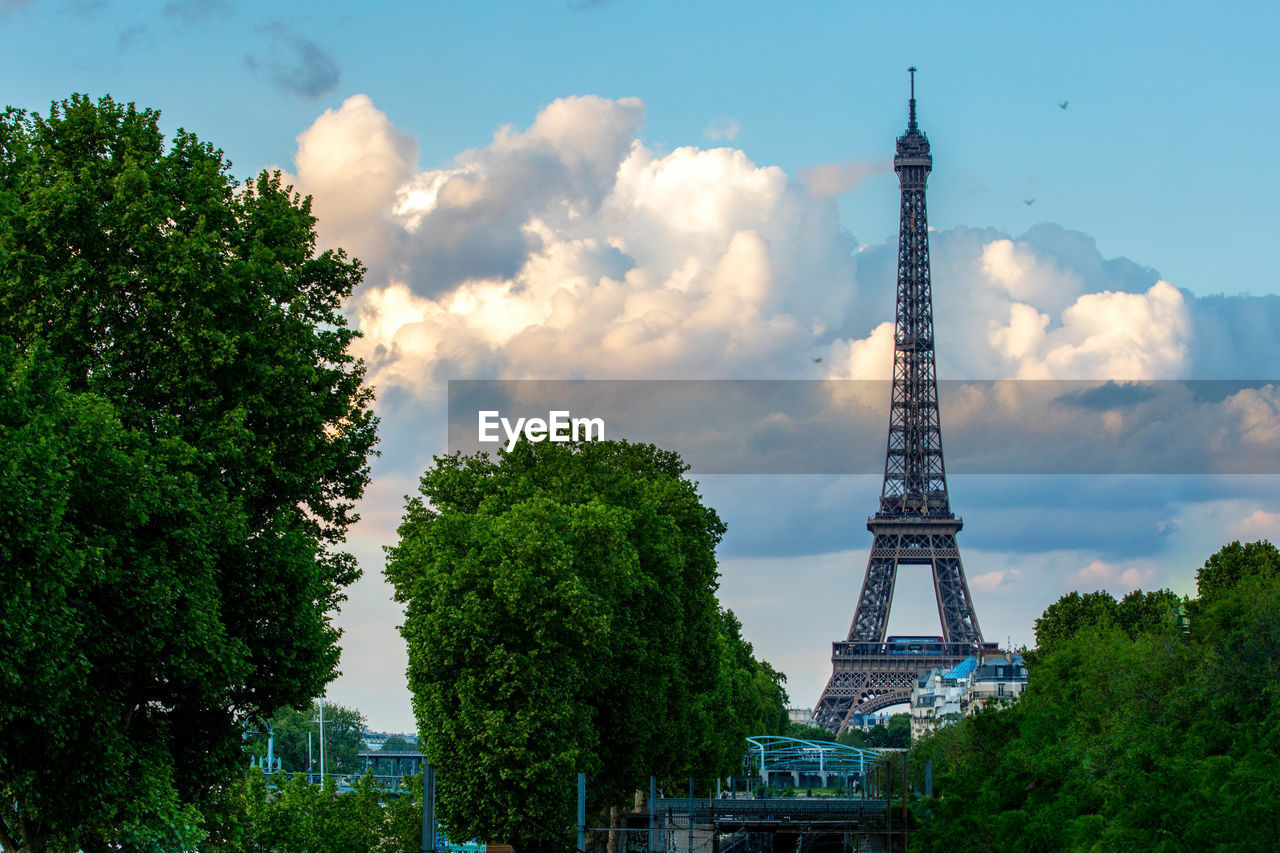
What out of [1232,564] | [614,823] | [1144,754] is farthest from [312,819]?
[1232,564]

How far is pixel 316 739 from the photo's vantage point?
152 meters

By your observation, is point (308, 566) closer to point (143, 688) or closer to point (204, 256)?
point (143, 688)

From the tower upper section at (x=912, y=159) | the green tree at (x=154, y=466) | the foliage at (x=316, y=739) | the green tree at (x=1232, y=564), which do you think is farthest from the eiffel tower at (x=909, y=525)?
the green tree at (x=154, y=466)

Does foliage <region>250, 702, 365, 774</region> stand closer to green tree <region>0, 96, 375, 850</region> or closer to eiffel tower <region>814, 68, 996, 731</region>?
eiffel tower <region>814, 68, 996, 731</region>

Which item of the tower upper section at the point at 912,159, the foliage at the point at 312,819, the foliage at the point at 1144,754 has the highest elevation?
the tower upper section at the point at 912,159

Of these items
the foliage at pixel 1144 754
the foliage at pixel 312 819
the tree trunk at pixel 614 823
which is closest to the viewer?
the foliage at pixel 1144 754

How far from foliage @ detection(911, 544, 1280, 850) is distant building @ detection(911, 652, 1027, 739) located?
80078 millimetres

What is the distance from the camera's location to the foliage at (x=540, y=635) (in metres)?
42.2

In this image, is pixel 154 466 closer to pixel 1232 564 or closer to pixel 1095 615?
pixel 1232 564

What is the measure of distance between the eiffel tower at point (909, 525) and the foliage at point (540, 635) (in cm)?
8428

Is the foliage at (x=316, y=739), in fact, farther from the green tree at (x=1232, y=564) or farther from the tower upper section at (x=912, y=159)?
the green tree at (x=1232, y=564)

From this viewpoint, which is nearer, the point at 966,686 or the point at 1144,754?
the point at 1144,754

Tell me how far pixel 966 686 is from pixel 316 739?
61.0 meters

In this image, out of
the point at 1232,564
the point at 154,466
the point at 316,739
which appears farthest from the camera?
the point at 316,739
